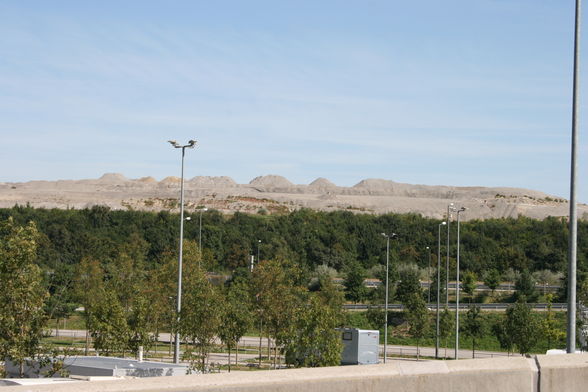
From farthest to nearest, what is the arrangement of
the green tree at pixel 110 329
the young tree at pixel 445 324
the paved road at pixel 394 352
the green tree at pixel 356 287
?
1. the green tree at pixel 356 287
2. the young tree at pixel 445 324
3. the paved road at pixel 394 352
4. the green tree at pixel 110 329

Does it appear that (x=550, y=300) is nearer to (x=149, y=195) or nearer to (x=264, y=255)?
(x=264, y=255)

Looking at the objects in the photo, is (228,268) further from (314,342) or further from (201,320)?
(314,342)

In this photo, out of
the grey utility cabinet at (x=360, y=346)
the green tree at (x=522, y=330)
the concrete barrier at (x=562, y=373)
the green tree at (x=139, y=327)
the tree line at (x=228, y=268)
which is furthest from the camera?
the green tree at (x=522, y=330)

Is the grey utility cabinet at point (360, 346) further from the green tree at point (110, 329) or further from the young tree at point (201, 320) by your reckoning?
the young tree at point (201, 320)

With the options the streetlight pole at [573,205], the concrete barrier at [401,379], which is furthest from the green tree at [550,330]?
the concrete barrier at [401,379]

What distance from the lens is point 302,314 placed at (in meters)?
33.3

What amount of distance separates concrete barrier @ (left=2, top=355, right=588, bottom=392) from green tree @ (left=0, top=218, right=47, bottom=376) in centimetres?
1528

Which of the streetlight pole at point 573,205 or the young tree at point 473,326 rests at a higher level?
the streetlight pole at point 573,205

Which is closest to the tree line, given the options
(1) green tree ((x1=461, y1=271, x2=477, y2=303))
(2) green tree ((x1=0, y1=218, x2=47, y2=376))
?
(2) green tree ((x1=0, y1=218, x2=47, y2=376))

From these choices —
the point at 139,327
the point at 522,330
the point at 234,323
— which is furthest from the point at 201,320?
the point at 522,330

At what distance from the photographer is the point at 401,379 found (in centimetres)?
675

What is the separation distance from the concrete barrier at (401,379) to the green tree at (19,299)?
1528cm

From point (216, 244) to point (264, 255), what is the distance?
7.63 metres

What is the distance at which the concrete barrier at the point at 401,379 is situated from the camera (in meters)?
5.51
